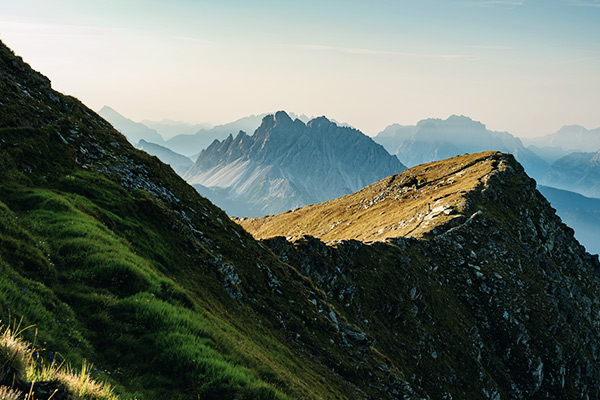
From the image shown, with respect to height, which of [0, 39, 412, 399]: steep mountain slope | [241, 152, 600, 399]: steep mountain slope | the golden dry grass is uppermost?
the golden dry grass

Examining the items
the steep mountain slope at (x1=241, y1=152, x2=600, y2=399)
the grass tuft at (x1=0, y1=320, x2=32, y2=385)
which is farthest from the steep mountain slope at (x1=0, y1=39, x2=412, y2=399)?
the steep mountain slope at (x1=241, y1=152, x2=600, y2=399)

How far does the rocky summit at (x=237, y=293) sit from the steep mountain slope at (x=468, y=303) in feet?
1.06

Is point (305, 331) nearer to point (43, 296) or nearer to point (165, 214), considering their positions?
point (165, 214)

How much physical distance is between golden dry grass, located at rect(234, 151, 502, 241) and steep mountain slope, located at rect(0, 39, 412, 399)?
51.7 m

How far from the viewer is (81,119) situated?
4397cm

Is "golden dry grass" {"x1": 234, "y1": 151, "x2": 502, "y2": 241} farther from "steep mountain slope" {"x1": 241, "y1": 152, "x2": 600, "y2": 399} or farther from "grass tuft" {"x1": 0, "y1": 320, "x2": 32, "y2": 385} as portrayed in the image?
"grass tuft" {"x1": 0, "y1": 320, "x2": 32, "y2": 385}

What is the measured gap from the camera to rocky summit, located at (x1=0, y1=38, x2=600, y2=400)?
10961 mm

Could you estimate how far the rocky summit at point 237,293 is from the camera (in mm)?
10961

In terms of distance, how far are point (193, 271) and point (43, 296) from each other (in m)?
15.7

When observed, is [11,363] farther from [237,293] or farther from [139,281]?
[237,293]

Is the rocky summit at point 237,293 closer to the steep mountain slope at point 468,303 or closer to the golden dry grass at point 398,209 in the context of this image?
the steep mountain slope at point 468,303

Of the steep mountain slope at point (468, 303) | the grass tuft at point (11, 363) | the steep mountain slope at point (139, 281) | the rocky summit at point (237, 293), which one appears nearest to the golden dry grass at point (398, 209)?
the rocky summit at point (237, 293)

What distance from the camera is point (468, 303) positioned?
6850 centimetres

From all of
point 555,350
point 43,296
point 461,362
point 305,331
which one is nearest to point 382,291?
point 461,362
